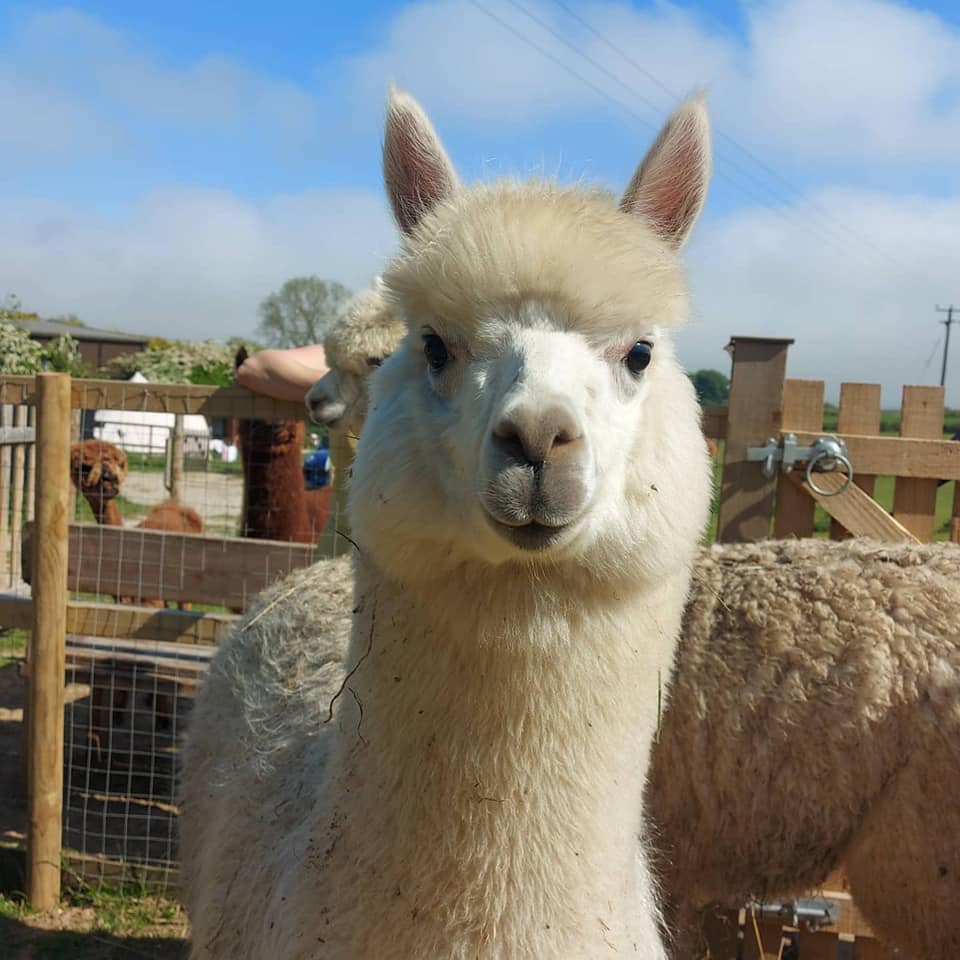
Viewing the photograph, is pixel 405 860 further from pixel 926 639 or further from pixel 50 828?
pixel 50 828

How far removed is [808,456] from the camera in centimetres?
363

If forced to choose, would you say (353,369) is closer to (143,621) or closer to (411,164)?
(143,621)

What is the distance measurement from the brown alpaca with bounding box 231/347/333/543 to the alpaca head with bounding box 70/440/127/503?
286 cm

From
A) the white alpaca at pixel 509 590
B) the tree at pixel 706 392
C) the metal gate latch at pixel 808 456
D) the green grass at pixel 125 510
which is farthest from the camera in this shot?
the green grass at pixel 125 510

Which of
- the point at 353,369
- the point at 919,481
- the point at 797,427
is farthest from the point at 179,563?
the point at 919,481

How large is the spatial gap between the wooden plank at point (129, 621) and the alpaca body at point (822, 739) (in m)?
2.32

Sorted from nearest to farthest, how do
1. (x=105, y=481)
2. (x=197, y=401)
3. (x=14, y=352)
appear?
(x=197, y=401)
(x=105, y=481)
(x=14, y=352)

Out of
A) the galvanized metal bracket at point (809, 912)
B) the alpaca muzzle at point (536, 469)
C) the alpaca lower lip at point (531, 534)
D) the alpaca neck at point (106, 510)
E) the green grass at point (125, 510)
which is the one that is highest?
the alpaca muzzle at point (536, 469)

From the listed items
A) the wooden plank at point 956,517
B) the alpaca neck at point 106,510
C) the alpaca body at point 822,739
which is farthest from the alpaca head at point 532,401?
the alpaca neck at point 106,510

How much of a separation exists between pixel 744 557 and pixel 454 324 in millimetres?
1998

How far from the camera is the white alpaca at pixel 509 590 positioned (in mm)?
1567

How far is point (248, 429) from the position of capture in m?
6.66

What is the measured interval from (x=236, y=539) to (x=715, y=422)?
2.23m

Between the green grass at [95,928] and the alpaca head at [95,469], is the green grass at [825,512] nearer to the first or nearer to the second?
the green grass at [95,928]
